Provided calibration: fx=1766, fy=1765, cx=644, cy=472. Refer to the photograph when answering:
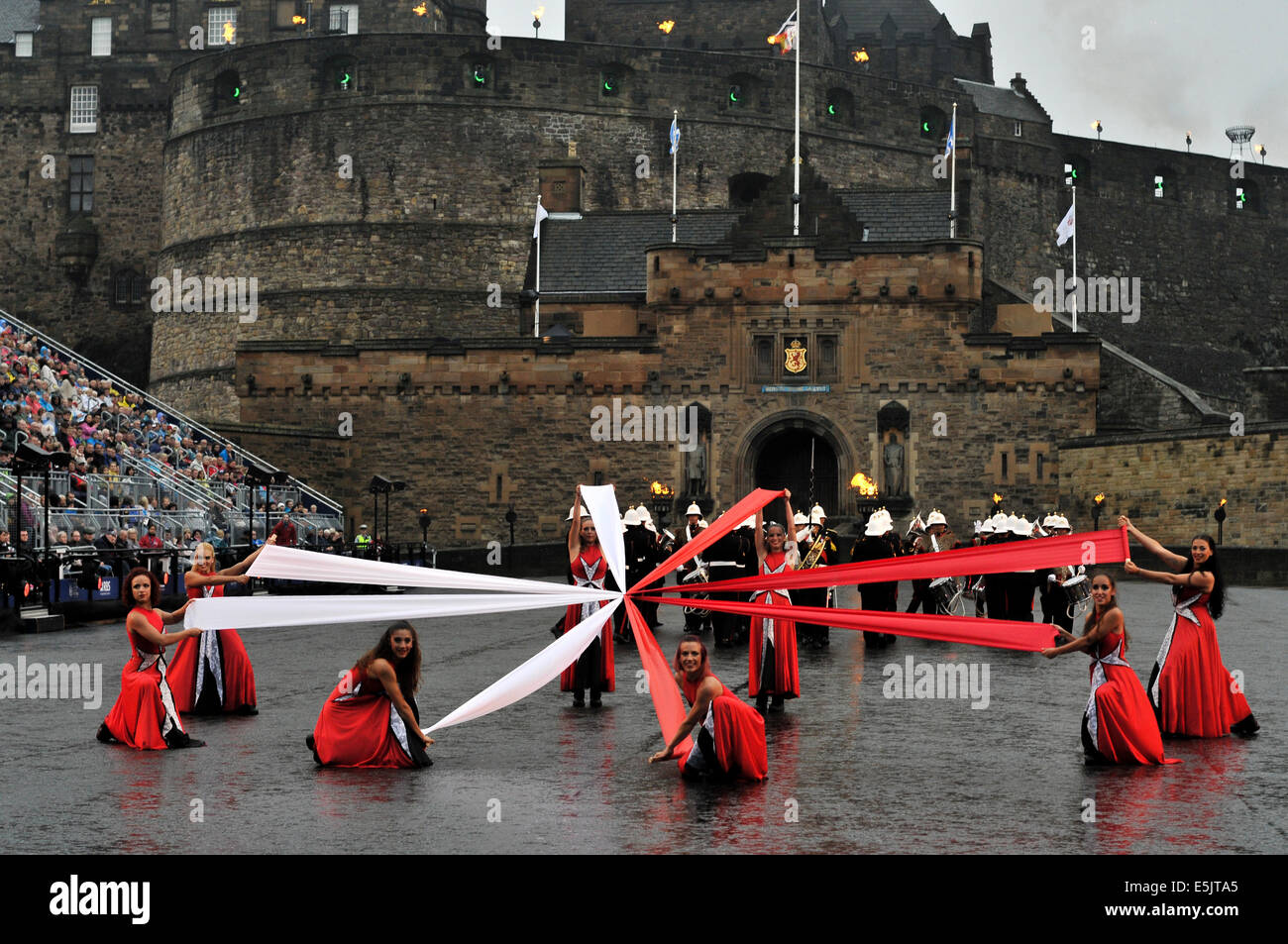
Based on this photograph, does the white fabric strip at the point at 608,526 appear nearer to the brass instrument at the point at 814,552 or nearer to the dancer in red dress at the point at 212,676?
the dancer in red dress at the point at 212,676

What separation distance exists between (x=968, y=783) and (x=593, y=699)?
440 cm

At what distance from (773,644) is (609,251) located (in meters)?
35.1

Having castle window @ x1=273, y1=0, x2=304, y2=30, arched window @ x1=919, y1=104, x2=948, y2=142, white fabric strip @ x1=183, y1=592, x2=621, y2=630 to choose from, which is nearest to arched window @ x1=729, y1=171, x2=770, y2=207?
arched window @ x1=919, y1=104, x2=948, y2=142

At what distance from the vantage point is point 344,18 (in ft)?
199

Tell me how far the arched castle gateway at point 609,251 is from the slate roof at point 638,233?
0.11 metres

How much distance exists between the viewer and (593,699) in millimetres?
13789

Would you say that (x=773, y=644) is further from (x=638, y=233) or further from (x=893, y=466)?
(x=638, y=233)

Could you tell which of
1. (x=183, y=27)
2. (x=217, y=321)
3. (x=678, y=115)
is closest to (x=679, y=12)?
(x=678, y=115)

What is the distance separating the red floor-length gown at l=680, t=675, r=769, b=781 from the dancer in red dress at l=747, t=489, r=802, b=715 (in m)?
2.84

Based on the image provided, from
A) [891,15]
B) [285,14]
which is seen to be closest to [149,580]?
[285,14]

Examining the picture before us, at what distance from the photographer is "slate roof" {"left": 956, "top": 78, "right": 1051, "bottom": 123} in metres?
65.8

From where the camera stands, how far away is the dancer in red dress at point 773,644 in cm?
1314

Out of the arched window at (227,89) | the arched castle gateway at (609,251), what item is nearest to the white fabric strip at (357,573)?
the arched castle gateway at (609,251)
